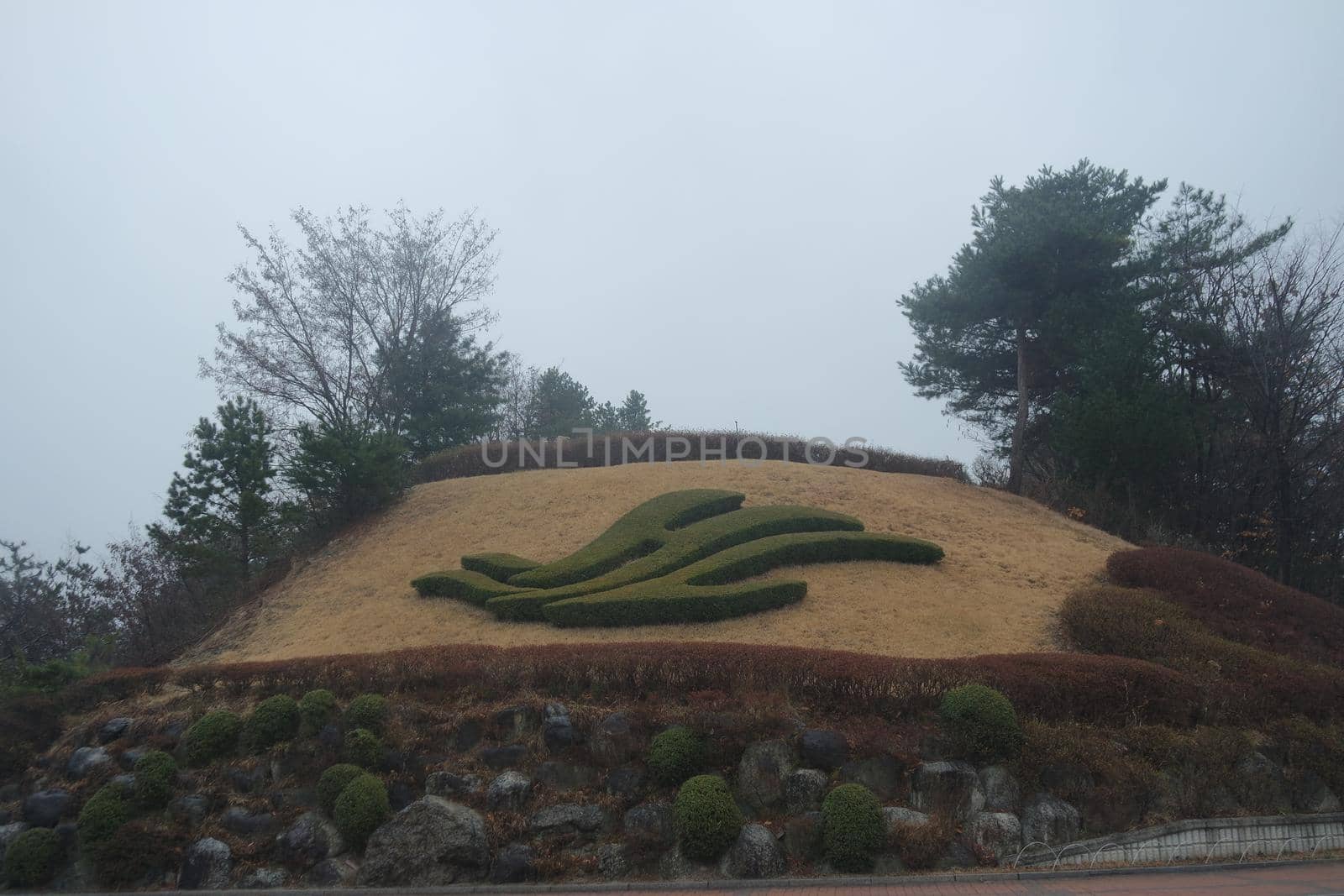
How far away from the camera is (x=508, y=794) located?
26.6 feet

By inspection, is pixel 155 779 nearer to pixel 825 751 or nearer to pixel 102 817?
pixel 102 817

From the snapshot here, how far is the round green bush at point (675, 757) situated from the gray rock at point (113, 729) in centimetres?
622

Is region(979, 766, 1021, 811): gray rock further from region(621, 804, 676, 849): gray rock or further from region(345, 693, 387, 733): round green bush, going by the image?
region(345, 693, 387, 733): round green bush

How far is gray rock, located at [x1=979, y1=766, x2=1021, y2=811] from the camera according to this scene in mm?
7711

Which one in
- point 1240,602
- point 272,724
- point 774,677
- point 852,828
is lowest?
point 852,828

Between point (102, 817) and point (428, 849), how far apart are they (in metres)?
3.47

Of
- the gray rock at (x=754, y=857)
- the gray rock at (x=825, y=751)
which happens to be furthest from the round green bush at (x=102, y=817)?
the gray rock at (x=825, y=751)

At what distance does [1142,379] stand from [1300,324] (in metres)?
2.85

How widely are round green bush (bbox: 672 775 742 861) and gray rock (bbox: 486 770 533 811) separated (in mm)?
1457

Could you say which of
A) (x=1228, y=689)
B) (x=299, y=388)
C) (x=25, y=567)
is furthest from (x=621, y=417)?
(x=1228, y=689)

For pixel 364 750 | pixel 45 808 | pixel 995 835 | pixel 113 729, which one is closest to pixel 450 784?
pixel 364 750

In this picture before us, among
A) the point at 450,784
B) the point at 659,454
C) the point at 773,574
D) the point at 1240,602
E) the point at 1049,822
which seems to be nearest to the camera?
the point at 1049,822

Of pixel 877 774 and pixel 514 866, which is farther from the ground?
pixel 877 774

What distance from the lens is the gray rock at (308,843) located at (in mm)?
8070
